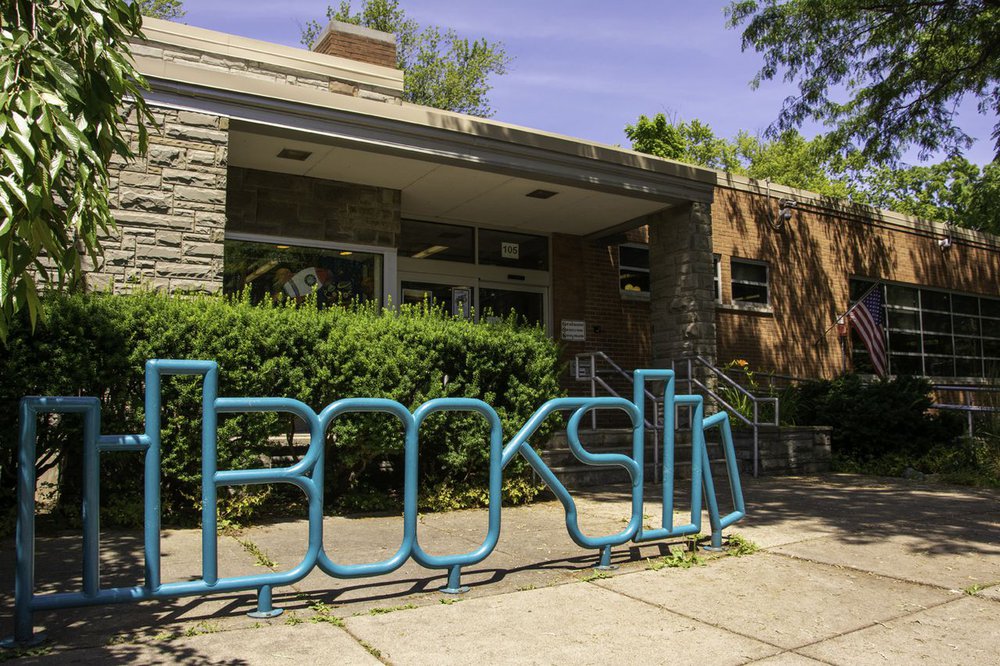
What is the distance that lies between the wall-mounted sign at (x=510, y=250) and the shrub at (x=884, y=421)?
537cm

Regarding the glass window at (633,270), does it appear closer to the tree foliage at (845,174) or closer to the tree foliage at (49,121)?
the tree foliage at (49,121)

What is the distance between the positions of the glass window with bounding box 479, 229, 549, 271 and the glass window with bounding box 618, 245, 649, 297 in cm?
143

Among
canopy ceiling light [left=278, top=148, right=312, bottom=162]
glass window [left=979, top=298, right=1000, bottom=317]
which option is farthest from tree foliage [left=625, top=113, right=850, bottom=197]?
canopy ceiling light [left=278, top=148, right=312, bottom=162]

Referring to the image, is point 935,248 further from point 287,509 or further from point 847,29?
point 287,509

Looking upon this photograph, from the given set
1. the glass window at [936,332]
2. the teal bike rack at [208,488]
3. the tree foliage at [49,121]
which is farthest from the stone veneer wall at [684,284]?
the tree foliage at [49,121]

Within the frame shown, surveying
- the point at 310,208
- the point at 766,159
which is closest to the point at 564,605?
the point at 310,208

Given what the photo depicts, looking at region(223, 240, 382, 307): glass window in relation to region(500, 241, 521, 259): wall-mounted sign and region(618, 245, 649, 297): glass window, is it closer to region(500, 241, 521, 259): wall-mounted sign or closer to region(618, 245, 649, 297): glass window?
region(500, 241, 521, 259): wall-mounted sign

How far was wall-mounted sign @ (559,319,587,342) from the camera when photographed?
13.4 meters

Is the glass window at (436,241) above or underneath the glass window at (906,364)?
above

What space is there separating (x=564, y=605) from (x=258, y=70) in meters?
8.69

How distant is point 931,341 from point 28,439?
18890mm

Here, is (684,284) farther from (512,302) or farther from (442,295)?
(442,295)

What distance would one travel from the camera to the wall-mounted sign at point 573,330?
13.4 m

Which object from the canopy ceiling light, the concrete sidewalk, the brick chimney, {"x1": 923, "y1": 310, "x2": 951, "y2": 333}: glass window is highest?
the brick chimney
